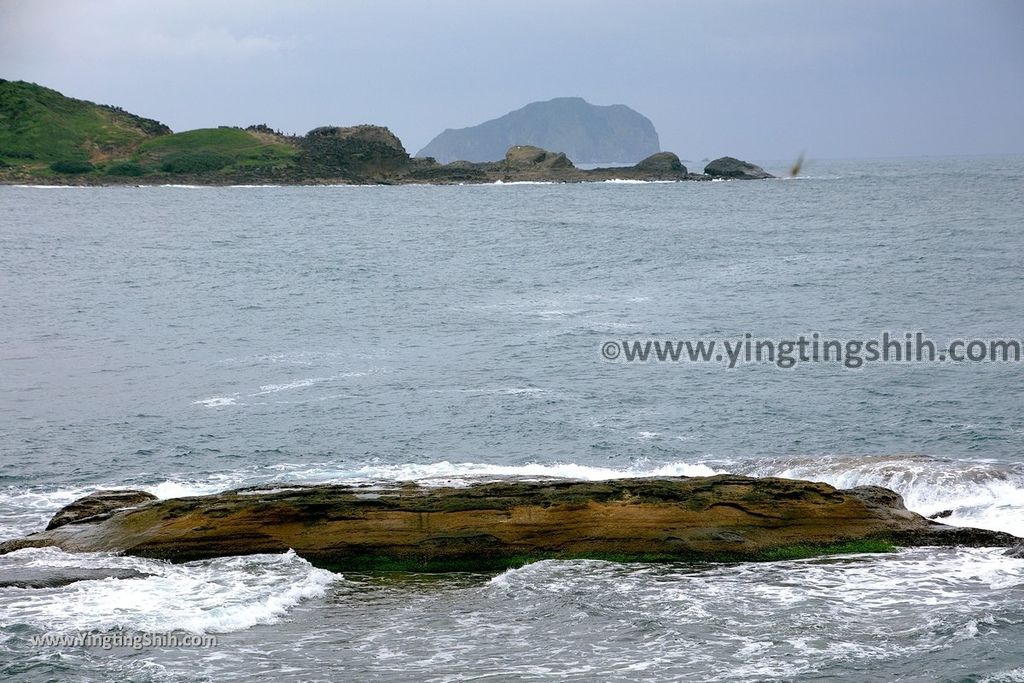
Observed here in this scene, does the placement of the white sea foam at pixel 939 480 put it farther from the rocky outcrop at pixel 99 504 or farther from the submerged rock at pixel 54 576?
the submerged rock at pixel 54 576

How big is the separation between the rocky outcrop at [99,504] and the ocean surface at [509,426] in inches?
60.0

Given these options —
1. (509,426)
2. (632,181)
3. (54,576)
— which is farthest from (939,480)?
(632,181)

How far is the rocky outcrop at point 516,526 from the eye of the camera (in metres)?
19.3

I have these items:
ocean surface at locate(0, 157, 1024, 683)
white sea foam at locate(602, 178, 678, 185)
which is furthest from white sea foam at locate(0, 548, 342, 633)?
white sea foam at locate(602, 178, 678, 185)

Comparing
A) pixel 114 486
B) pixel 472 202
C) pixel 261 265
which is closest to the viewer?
pixel 114 486

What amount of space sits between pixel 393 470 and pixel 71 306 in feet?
110

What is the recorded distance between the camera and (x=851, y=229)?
294 feet

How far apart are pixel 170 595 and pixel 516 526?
5.85 m

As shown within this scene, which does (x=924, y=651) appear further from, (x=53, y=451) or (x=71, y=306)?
(x=71, y=306)

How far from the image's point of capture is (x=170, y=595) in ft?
58.3

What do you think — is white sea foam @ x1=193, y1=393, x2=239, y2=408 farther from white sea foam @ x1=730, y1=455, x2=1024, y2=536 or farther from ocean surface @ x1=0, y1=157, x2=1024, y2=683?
white sea foam @ x1=730, y1=455, x2=1024, y2=536

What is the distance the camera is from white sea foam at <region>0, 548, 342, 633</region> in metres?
16.8

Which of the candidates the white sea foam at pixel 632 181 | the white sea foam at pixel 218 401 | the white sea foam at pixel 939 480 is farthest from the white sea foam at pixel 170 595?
the white sea foam at pixel 632 181

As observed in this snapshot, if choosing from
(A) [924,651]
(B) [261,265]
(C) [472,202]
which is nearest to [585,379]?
(A) [924,651]
